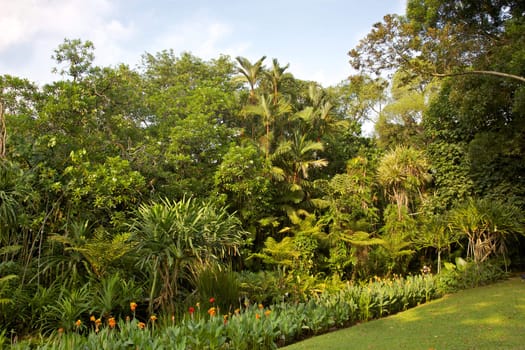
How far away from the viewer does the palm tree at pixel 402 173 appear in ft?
44.0

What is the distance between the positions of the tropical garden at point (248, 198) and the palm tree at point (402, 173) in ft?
0.18

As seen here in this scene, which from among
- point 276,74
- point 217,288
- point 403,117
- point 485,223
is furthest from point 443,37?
point 403,117

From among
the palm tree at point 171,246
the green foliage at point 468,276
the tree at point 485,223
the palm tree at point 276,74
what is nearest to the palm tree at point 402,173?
the tree at point 485,223

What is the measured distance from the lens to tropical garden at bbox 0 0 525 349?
21.8 ft

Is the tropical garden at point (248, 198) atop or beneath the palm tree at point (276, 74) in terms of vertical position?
beneath

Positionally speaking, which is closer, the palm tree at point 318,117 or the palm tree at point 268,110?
the palm tree at point 268,110

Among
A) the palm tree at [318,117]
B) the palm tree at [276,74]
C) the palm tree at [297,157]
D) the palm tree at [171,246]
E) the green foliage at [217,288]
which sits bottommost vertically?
the green foliage at [217,288]

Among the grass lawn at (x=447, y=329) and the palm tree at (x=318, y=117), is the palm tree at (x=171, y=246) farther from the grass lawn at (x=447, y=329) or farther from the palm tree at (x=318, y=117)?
the palm tree at (x=318, y=117)

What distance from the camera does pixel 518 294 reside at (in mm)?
7875

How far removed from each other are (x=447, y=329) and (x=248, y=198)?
7.74 m

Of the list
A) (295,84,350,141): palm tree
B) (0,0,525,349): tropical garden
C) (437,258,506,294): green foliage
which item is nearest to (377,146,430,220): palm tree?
(0,0,525,349): tropical garden

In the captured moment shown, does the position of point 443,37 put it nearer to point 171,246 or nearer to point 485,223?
point 485,223

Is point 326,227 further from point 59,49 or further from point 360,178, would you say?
point 59,49

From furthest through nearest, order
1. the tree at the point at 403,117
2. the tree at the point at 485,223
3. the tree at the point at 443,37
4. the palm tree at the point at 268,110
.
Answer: the tree at the point at 403,117 < the palm tree at the point at 268,110 < the tree at the point at 485,223 < the tree at the point at 443,37
